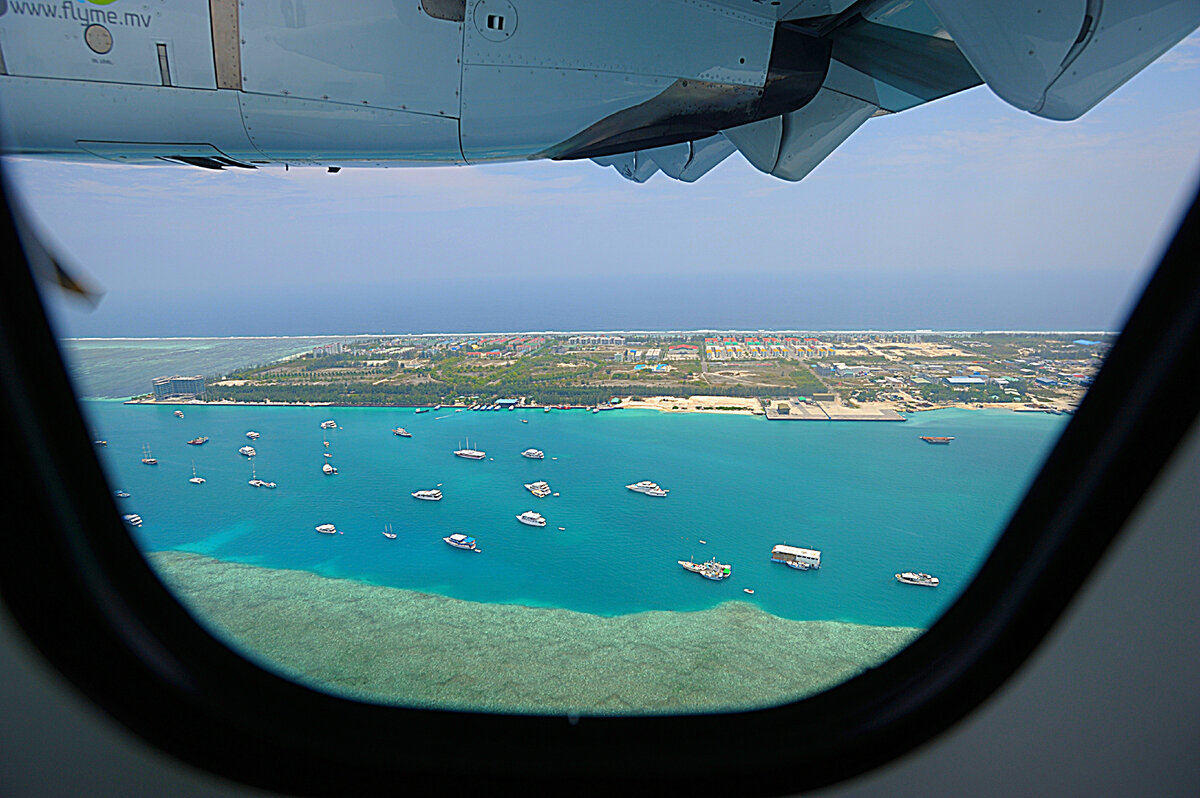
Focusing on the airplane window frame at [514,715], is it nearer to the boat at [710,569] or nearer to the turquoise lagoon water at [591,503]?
the turquoise lagoon water at [591,503]

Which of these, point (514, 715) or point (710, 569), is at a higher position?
point (514, 715)

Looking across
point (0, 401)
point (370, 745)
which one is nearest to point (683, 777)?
point (370, 745)

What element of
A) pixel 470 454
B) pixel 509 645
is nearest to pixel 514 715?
pixel 509 645

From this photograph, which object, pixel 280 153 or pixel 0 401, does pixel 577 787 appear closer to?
pixel 0 401

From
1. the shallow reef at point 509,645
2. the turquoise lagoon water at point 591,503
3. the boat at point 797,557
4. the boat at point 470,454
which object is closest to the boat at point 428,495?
the turquoise lagoon water at point 591,503

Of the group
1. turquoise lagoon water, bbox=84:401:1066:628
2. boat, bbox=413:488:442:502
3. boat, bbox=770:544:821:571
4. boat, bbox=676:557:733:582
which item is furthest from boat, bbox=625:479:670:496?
boat, bbox=413:488:442:502

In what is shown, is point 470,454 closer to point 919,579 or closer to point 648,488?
point 648,488
